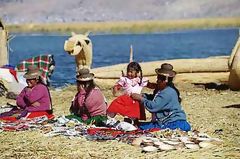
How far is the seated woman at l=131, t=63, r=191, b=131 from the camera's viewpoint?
8.31 meters

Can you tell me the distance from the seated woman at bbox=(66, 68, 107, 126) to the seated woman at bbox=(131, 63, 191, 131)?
31.0 inches

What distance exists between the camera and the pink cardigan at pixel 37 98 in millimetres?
9422

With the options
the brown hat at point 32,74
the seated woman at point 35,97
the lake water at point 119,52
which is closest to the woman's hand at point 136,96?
the seated woman at point 35,97

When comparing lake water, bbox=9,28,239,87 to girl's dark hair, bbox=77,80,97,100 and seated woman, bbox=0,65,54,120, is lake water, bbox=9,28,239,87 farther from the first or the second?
girl's dark hair, bbox=77,80,97,100

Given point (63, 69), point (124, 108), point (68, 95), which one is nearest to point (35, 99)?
point (124, 108)

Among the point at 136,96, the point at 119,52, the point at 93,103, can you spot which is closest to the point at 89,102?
the point at 93,103

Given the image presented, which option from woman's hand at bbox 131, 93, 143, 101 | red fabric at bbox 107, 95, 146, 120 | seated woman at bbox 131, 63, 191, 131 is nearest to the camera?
seated woman at bbox 131, 63, 191, 131

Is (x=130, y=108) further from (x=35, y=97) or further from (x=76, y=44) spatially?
(x=76, y=44)

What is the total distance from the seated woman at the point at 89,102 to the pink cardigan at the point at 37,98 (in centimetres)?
61

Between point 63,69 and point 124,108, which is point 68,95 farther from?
point 63,69

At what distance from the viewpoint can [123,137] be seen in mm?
8102

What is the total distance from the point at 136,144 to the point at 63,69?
19012mm

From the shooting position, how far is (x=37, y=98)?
9438 millimetres

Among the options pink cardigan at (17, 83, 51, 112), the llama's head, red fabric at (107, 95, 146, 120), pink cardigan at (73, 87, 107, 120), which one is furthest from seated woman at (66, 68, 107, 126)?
the llama's head
